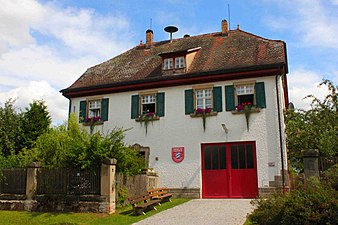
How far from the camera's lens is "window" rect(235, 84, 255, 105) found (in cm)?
1758

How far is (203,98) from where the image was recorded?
18.4 meters

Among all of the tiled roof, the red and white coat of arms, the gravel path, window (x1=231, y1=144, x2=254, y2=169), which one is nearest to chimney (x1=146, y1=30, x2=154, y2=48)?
the tiled roof

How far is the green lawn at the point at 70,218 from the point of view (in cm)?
1163

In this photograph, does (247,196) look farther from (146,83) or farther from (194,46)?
(194,46)

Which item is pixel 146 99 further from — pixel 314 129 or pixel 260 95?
pixel 314 129

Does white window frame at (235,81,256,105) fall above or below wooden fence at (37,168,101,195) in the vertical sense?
above

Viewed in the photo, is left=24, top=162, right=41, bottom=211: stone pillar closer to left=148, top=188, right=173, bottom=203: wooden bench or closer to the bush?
left=148, top=188, right=173, bottom=203: wooden bench

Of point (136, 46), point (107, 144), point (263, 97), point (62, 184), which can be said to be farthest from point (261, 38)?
point (62, 184)

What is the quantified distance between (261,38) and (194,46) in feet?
13.4

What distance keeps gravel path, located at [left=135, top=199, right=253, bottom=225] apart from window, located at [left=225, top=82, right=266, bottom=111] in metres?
5.30

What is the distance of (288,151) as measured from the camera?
1727 centimetres

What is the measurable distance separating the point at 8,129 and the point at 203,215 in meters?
13.7

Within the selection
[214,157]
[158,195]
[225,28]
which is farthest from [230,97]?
[225,28]

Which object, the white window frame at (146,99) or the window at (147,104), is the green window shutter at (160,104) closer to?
the window at (147,104)
